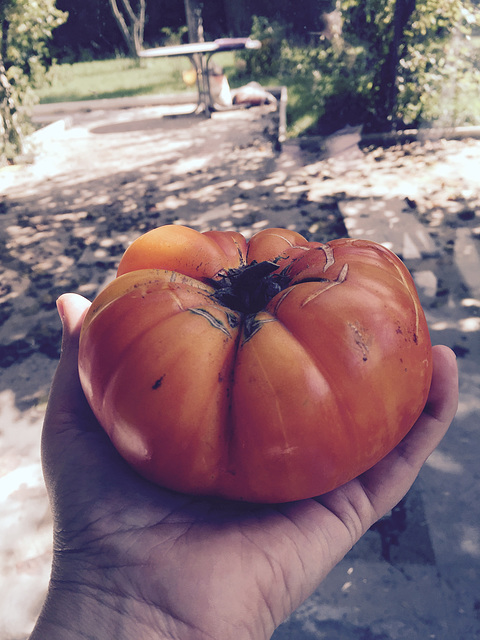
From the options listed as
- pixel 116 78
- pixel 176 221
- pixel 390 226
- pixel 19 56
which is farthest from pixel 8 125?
pixel 116 78

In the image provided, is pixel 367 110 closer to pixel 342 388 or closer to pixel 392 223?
pixel 392 223

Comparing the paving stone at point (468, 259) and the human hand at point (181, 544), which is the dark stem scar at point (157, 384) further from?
the paving stone at point (468, 259)

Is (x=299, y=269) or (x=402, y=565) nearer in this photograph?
(x=299, y=269)

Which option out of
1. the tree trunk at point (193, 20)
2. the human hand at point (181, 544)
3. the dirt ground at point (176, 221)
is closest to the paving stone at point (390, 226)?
the dirt ground at point (176, 221)

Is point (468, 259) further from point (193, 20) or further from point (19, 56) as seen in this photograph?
point (193, 20)

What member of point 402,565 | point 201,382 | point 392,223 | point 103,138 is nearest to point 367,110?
point 392,223
